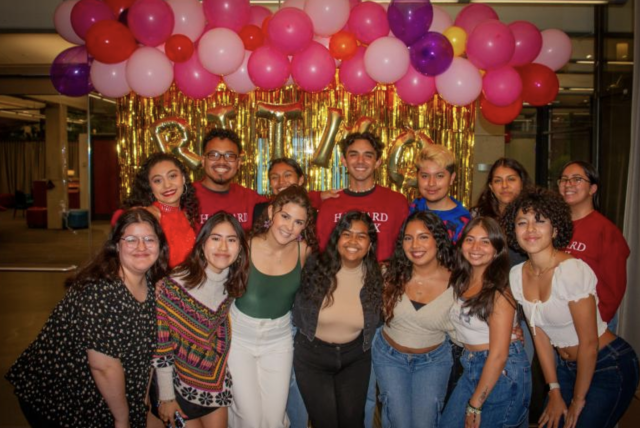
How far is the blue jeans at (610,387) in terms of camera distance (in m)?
2.36

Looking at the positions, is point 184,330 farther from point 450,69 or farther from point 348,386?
point 450,69

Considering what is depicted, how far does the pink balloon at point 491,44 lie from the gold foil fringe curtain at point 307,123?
5.29 feet

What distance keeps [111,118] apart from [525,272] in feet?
51.4

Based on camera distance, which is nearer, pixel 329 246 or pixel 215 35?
pixel 329 246

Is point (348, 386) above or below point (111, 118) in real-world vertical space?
below

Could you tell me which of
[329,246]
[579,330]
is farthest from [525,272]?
[329,246]

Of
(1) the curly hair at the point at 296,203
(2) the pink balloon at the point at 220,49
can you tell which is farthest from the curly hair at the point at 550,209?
(2) the pink balloon at the point at 220,49

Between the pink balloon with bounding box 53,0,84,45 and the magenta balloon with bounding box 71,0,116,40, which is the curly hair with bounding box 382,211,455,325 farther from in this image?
the pink balloon with bounding box 53,0,84,45

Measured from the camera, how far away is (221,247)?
2.49m

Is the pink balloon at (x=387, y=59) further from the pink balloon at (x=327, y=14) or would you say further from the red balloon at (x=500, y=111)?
the red balloon at (x=500, y=111)

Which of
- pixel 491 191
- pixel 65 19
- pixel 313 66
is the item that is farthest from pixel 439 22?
pixel 65 19

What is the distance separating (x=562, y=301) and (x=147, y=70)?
3.45 meters

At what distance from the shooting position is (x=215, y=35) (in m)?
3.94

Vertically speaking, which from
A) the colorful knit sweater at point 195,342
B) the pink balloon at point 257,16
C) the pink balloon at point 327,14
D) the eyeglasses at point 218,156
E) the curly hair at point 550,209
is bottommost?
the colorful knit sweater at point 195,342
